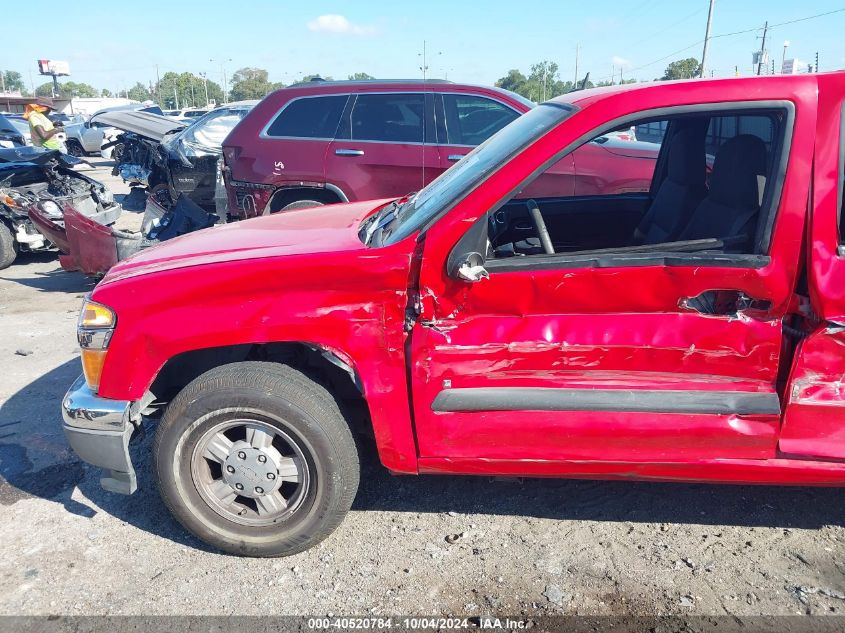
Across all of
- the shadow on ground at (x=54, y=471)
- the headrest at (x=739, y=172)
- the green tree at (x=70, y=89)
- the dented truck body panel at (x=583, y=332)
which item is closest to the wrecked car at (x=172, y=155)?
the shadow on ground at (x=54, y=471)

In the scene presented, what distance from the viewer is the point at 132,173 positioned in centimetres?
1079

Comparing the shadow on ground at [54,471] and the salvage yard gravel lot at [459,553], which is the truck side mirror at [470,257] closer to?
the salvage yard gravel lot at [459,553]

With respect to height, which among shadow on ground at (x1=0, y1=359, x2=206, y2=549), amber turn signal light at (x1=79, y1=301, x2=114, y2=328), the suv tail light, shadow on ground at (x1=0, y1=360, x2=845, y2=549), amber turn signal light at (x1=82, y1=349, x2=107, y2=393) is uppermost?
the suv tail light

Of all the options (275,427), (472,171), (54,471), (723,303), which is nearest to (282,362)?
(275,427)

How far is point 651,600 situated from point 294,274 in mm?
1900

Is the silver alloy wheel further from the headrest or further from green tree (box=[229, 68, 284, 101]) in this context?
green tree (box=[229, 68, 284, 101])

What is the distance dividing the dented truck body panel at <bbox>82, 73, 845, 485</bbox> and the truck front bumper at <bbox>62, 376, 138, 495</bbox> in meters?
0.26

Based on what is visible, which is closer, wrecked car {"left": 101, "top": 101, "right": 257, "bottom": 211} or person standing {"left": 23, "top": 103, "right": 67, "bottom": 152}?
wrecked car {"left": 101, "top": 101, "right": 257, "bottom": 211}

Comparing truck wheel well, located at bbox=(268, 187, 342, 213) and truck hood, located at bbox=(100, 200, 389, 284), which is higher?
truck hood, located at bbox=(100, 200, 389, 284)

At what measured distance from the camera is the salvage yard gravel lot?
2717mm

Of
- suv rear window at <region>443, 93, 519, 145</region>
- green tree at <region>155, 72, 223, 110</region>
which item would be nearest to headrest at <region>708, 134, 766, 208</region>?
suv rear window at <region>443, 93, 519, 145</region>

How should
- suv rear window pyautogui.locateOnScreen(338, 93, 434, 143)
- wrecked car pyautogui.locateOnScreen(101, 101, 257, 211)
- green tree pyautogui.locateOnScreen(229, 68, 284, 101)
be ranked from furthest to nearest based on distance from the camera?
green tree pyautogui.locateOnScreen(229, 68, 284, 101), wrecked car pyautogui.locateOnScreen(101, 101, 257, 211), suv rear window pyautogui.locateOnScreen(338, 93, 434, 143)

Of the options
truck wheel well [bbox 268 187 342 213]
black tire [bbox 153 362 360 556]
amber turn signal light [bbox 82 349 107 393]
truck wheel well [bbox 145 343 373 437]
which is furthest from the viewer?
truck wheel well [bbox 268 187 342 213]

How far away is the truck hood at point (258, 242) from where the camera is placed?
294cm
